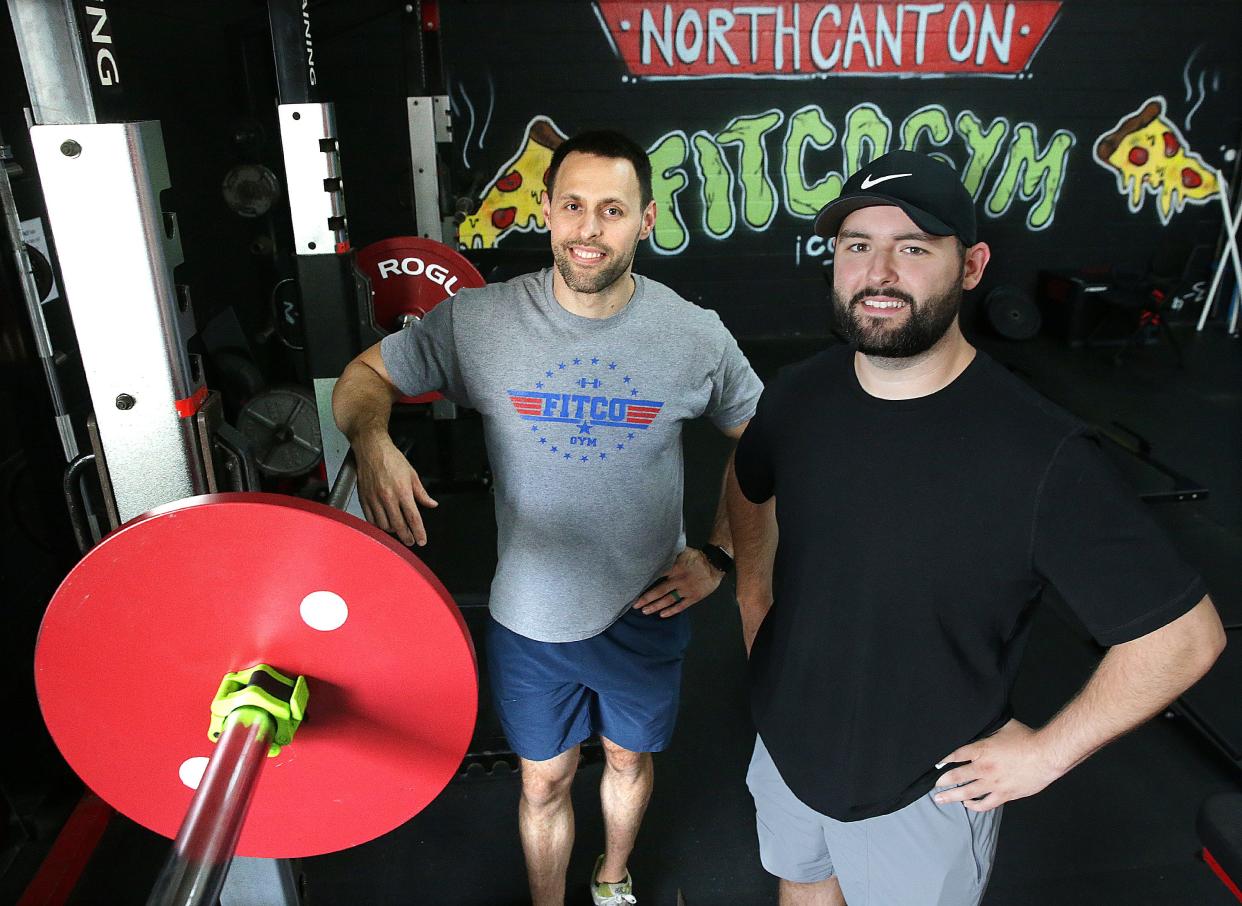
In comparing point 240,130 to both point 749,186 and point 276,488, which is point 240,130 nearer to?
point 276,488

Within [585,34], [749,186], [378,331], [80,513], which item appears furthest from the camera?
[749,186]

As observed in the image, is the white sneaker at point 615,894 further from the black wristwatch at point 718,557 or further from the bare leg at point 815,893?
the black wristwatch at point 718,557

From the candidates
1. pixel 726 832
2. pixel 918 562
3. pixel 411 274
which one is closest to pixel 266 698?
pixel 918 562

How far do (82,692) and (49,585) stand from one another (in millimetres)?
1610

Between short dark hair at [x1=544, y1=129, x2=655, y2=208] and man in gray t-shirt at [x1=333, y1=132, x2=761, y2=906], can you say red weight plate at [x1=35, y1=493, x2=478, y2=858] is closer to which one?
man in gray t-shirt at [x1=333, y1=132, x2=761, y2=906]

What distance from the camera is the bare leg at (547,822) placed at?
1627mm

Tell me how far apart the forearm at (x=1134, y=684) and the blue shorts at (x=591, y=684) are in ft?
2.07

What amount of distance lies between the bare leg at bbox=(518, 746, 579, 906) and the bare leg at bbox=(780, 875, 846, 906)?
16.3 inches

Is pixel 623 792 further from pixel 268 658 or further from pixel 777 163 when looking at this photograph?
pixel 777 163

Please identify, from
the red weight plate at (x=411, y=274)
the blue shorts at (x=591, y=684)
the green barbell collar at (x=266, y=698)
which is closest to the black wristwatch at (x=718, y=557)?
the blue shorts at (x=591, y=684)

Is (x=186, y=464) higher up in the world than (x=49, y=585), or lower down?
higher up

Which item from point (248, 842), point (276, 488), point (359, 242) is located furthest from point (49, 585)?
point (359, 242)

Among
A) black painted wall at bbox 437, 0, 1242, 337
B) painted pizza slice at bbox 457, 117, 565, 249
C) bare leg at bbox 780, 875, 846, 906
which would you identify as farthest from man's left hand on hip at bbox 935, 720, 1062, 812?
black painted wall at bbox 437, 0, 1242, 337

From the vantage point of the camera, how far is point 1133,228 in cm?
598
